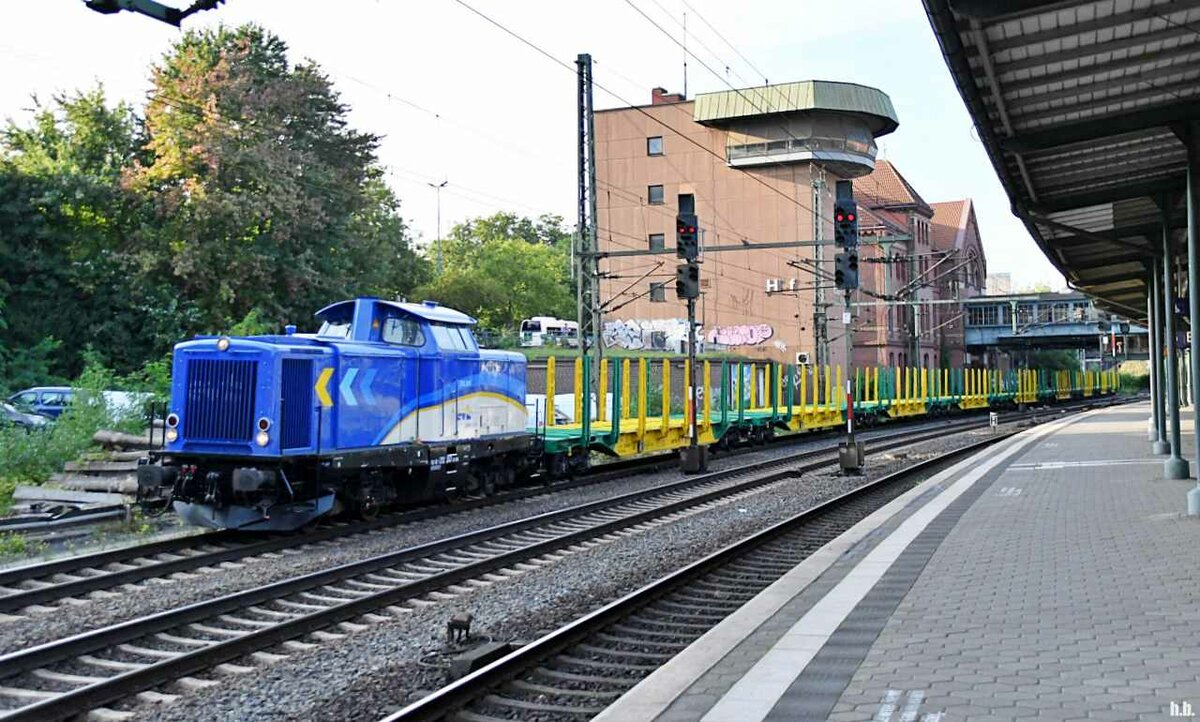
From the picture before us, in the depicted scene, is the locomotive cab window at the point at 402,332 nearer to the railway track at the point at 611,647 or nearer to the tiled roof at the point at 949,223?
the railway track at the point at 611,647

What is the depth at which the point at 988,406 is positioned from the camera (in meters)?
60.5

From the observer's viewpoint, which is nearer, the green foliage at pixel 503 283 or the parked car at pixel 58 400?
the parked car at pixel 58 400

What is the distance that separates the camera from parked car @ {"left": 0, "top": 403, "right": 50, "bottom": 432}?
2203 centimetres

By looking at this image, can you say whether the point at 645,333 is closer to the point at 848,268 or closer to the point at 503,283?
the point at 503,283

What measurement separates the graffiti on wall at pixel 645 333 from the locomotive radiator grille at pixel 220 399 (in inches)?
1898

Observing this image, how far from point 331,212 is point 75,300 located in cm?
993

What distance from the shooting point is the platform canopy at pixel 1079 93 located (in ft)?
27.1

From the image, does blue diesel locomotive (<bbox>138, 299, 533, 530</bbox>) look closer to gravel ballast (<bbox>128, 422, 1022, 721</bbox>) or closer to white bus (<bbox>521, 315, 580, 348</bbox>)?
gravel ballast (<bbox>128, 422, 1022, 721</bbox>)

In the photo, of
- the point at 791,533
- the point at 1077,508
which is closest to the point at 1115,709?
the point at 791,533

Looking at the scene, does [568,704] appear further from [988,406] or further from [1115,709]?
[988,406]

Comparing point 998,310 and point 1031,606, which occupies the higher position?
point 998,310

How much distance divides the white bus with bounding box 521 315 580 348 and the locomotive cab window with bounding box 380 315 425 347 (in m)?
45.1

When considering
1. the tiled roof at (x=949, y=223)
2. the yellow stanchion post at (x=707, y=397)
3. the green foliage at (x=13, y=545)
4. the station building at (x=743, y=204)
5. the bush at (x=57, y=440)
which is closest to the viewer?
the green foliage at (x=13, y=545)

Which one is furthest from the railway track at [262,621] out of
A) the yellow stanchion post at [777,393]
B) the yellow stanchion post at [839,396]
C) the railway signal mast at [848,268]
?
the yellow stanchion post at [839,396]
